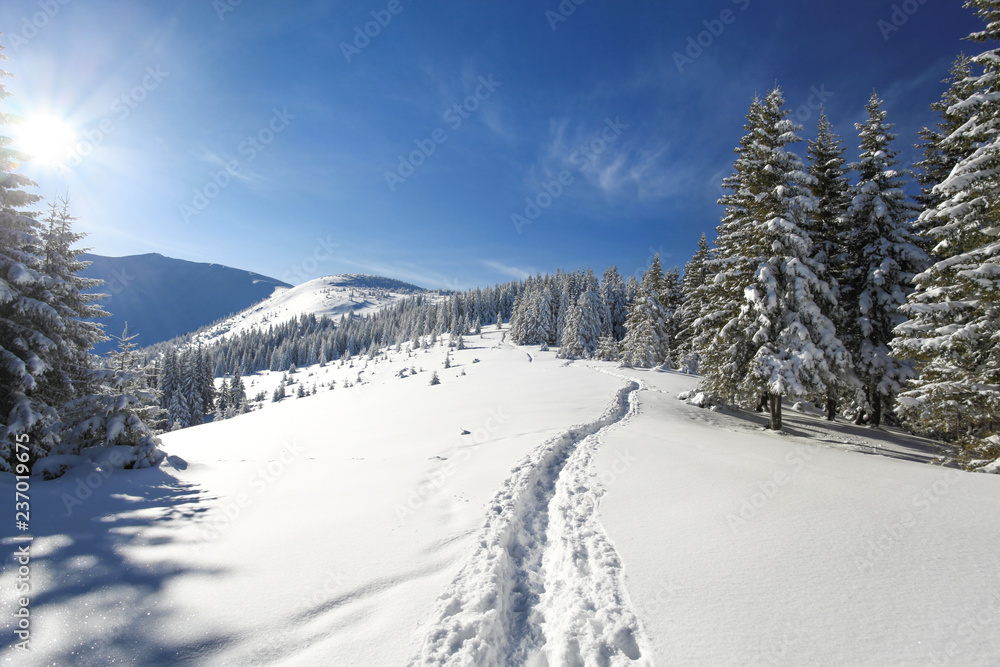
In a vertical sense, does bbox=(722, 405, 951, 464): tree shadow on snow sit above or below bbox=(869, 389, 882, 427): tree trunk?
below

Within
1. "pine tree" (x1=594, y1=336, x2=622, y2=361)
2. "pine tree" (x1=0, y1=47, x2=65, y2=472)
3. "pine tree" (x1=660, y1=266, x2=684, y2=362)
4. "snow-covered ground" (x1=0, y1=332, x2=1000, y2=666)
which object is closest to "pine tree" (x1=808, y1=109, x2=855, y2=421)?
"snow-covered ground" (x1=0, y1=332, x2=1000, y2=666)

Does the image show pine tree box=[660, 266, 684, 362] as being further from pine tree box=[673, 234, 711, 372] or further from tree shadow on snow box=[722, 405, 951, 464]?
tree shadow on snow box=[722, 405, 951, 464]

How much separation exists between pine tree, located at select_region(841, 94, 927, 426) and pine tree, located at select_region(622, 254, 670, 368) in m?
22.0

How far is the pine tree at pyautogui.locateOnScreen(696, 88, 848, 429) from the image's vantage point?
13711mm

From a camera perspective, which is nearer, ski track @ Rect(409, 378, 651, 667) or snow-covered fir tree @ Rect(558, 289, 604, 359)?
ski track @ Rect(409, 378, 651, 667)

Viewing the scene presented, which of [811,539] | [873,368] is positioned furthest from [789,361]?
[811,539]

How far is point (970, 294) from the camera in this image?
1063cm

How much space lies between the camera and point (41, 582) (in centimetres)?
444

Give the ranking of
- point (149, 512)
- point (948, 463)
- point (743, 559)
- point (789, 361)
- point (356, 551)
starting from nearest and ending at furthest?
point (743, 559) < point (356, 551) < point (149, 512) < point (948, 463) < point (789, 361)

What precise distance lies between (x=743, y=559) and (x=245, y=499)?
9.91 meters

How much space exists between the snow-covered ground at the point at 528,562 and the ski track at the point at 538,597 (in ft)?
0.09

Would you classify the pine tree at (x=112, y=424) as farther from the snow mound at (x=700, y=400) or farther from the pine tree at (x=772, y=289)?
the snow mound at (x=700, y=400)

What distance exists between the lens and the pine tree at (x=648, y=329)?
3903 cm

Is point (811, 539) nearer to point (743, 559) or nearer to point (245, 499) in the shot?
point (743, 559)
